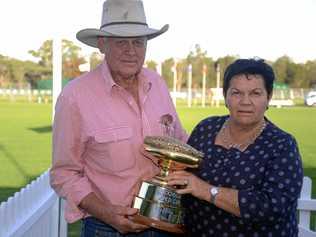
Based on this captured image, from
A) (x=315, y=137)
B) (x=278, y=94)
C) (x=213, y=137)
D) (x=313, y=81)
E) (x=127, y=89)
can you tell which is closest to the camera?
(x=213, y=137)

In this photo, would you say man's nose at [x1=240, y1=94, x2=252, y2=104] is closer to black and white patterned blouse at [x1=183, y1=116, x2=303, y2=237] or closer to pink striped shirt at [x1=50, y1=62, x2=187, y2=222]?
black and white patterned blouse at [x1=183, y1=116, x2=303, y2=237]

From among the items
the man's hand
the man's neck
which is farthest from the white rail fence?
the man's neck

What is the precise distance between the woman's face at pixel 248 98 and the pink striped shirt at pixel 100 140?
18.2 inches

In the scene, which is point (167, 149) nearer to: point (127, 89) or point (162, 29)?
point (127, 89)

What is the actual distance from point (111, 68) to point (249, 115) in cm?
69

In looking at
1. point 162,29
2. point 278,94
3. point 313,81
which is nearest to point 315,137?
point 162,29

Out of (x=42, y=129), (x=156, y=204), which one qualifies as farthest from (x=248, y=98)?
(x=42, y=129)

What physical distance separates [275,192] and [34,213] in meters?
2.01

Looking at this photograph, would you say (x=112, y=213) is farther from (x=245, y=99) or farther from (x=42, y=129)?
(x=42, y=129)

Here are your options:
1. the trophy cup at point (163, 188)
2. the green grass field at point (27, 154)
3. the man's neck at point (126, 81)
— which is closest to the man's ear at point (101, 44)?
the man's neck at point (126, 81)

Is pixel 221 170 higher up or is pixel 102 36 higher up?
pixel 102 36

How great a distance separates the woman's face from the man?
0.46 metres

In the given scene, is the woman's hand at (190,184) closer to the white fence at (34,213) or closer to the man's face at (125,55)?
the man's face at (125,55)

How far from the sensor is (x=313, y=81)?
252 feet
